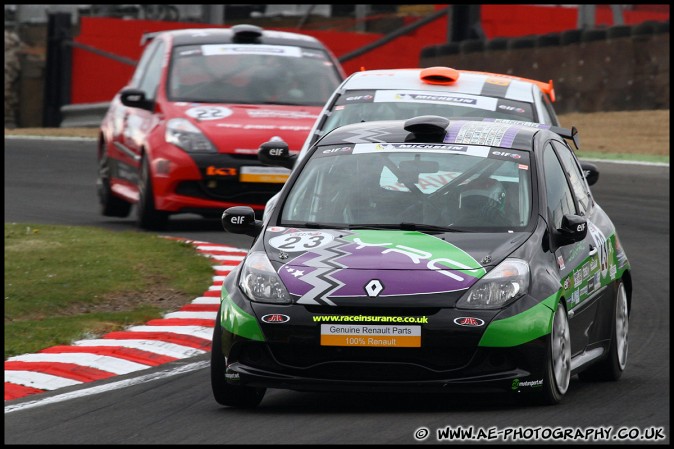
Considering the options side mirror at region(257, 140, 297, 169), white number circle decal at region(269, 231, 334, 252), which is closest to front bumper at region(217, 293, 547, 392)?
white number circle decal at region(269, 231, 334, 252)

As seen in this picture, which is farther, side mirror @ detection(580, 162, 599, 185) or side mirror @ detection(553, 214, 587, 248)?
side mirror @ detection(580, 162, 599, 185)

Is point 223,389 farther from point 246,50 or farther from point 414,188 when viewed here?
point 246,50

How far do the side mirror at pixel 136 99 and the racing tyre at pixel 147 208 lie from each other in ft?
1.69

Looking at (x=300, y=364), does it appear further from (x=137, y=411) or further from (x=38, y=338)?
(x=38, y=338)

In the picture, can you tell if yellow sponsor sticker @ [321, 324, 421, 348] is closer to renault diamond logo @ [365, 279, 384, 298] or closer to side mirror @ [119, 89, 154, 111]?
renault diamond logo @ [365, 279, 384, 298]

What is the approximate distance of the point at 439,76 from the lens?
12.6 meters

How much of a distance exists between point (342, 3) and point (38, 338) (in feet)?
83.5

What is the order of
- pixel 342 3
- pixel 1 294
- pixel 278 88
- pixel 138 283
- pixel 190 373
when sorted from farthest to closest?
pixel 342 3 → pixel 278 88 → pixel 138 283 → pixel 1 294 → pixel 190 373

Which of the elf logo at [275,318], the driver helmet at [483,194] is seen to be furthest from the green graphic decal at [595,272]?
the elf logo at [275,318]

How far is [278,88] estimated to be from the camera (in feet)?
52.0

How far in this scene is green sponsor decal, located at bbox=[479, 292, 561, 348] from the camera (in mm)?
7289

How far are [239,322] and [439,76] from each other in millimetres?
5472

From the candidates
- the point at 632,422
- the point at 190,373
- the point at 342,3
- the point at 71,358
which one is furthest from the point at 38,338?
the point at 342,3

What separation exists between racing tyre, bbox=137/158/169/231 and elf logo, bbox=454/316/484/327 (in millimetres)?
8124
